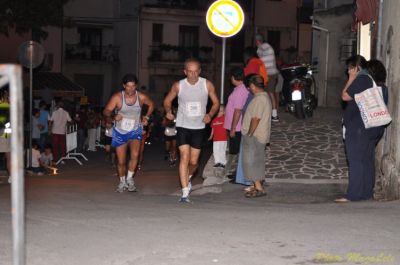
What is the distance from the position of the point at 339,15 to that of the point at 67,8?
29896 millimetres

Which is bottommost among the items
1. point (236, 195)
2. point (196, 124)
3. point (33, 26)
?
point (236, 195)

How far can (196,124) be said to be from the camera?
10.6 meters

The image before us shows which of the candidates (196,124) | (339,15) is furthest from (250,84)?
(339,15)

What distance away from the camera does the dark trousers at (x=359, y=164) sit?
33.2ft

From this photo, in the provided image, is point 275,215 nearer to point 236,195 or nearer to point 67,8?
point 236,195

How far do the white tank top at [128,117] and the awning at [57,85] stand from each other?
29.1 m

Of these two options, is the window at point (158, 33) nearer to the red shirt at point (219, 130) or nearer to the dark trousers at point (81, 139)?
the dark trousers at point (81, 139)

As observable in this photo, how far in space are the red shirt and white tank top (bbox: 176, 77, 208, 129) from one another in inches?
126

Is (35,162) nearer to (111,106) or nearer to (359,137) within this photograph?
(111,106)

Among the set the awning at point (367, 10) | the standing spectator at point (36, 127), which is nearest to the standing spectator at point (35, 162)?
the standing spectator at point (36, 127)

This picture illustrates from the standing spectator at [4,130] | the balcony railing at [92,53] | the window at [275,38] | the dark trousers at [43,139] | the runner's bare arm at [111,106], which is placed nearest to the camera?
the runner's bare arm at [111,106]

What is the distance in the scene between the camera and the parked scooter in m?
18.2

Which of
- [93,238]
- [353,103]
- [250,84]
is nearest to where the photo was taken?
[93,238]

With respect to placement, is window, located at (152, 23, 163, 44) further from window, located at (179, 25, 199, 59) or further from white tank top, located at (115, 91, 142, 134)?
white tank top, located at (115, 91, 142, 134)
